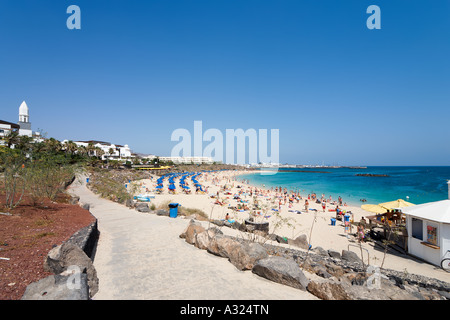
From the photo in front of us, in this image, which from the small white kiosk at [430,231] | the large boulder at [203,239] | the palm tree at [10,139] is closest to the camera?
the large boulder at [203,239]

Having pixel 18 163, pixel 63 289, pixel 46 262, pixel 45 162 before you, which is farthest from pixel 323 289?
pixel 45 162

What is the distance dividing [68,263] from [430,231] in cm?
1293

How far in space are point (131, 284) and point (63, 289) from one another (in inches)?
56.6

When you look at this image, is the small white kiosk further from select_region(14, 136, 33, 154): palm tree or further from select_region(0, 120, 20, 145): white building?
select_region(0, 120, 20, 145): white building

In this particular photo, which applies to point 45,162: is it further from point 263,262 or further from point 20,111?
point 20,111

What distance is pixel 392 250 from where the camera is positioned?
10734mm

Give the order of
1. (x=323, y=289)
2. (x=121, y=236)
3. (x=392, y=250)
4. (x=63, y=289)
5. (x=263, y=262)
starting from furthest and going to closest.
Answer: (x=392, y=250)
(x=121, y=236)
(x=263, y=262)
(x=323, y=289)
(x=63, y=289)

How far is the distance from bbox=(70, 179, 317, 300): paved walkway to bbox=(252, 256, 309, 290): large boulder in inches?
4.5

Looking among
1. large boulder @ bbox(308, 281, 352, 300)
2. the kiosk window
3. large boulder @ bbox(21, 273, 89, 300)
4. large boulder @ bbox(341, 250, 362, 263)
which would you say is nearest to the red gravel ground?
large boulder @ bbox(21, 273, 89, 300)

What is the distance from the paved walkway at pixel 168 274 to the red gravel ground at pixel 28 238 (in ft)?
3.60

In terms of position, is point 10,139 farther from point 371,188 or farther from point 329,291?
point 371,188

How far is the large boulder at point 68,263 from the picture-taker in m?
3.88

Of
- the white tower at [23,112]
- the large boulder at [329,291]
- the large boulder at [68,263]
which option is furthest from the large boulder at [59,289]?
the white tower at [23,112]

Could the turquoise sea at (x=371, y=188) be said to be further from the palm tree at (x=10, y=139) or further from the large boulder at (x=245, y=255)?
the palm tree at (x=10, y=139)
